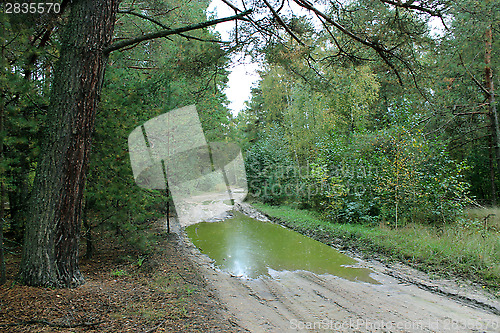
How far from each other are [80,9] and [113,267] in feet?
11.6

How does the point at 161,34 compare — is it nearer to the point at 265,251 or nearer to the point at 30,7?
the point at 30,7

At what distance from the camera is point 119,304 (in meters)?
2.82

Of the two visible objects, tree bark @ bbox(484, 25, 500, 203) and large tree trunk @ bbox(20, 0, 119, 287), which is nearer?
large tree trunk @ bbox(20, 0, 119, 287)

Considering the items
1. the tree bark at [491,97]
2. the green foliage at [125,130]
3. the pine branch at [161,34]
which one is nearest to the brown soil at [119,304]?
the green foliage at [125,130]

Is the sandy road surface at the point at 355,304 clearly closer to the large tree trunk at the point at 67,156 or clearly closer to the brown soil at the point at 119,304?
the brown soil at the point at 119,304

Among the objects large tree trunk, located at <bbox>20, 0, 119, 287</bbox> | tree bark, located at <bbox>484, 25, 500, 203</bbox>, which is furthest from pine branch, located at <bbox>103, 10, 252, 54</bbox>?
tree bark, located at <bbox>484, 25, 500, 203</bbox>

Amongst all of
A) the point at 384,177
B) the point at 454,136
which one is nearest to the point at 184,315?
the point at 384,177

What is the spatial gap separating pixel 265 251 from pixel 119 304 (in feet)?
12.5

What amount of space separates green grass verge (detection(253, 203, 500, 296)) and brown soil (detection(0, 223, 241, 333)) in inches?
140

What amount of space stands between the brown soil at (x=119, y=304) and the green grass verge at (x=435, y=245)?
3555 mm

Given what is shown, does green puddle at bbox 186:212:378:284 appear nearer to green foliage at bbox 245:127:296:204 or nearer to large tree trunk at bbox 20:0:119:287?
large tree trunk at bbox 20:0:119:287

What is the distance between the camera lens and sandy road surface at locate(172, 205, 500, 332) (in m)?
2.92

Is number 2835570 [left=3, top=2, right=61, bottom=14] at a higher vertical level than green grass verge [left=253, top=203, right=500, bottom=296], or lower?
higher

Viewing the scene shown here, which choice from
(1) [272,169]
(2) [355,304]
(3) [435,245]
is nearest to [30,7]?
(2) [355,304]
